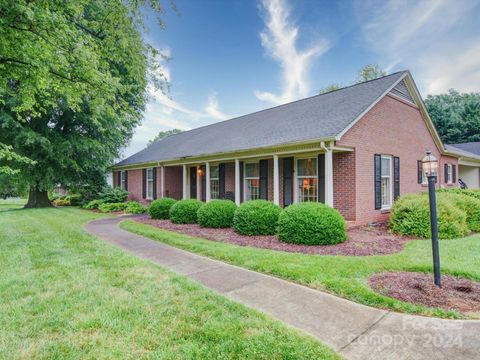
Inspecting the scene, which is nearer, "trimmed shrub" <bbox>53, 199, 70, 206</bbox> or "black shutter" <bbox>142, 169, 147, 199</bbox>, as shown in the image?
"black shutter" <bbox>142, 169, 147, 199</bbox>

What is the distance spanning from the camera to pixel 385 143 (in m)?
9.85

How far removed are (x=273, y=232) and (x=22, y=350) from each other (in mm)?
6145

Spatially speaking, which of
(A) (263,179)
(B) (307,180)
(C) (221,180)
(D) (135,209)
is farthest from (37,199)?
(B) (307,180)

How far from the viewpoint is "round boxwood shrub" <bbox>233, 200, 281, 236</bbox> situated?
7660 millimetres

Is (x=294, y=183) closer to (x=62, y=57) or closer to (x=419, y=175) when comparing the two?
(x=419, y=175)

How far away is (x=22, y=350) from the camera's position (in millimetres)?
2330

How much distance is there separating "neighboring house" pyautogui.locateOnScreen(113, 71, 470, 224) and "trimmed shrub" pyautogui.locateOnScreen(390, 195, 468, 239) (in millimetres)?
1176

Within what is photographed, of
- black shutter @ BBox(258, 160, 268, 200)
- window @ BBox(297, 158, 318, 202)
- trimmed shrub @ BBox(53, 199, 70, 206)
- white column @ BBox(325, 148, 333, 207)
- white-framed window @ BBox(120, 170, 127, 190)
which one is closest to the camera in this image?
A: white column @ BBox(325, 148, 333, 207)

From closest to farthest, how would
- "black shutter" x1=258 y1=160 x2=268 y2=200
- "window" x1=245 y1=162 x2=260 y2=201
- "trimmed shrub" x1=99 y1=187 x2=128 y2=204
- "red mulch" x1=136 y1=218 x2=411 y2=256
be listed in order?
"red mulch" x1=136 y1=218 x2=411 y2=256
"black shutter" x1=258 y1=160 x2=268 y2=200
"window" x1=245 y1=162 x2=260 y2=201
"trimmed shrub" x1=99 y1=187 x2=128 y2=204

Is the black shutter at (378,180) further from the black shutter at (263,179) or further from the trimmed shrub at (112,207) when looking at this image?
the trimmed shrub at (112,207)

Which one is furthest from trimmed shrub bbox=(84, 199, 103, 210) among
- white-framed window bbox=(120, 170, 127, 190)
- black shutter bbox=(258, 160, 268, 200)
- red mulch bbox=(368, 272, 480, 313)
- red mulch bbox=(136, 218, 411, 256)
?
red mulch bbox=(368, 272, 480, 313)

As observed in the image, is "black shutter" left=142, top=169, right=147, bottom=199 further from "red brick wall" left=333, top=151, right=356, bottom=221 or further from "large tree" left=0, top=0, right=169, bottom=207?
"red brick wall" left=333, top=151, right=356, bottom=221

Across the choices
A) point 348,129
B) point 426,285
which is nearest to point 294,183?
point 348,129

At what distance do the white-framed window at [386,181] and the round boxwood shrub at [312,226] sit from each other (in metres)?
4.12
